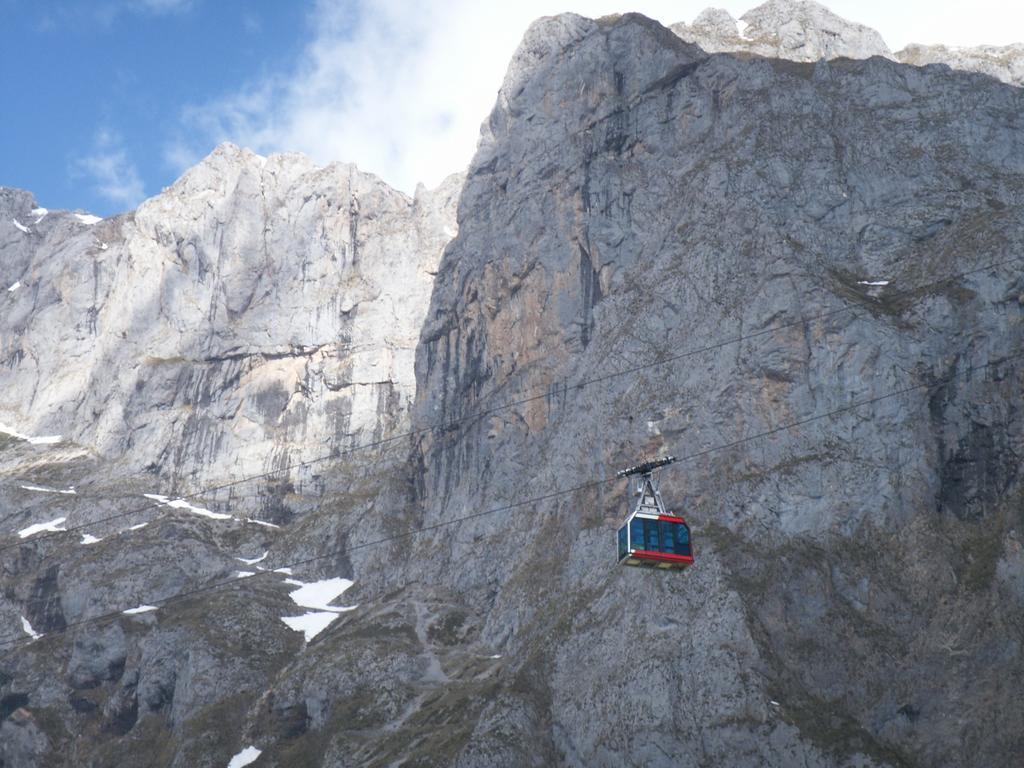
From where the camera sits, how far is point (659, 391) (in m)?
136

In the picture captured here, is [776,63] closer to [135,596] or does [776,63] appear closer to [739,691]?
[739,691]

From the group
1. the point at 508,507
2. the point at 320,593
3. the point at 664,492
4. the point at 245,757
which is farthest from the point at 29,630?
the point at 664,492

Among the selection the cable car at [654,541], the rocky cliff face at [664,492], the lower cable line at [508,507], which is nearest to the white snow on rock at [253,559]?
the rocky cliff face at [664,492]

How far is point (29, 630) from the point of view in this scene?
586ft

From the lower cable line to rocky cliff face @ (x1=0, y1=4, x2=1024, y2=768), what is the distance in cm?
50

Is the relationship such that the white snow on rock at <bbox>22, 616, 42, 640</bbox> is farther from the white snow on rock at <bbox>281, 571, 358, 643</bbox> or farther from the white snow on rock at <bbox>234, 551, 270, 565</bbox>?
the white snow on rock at <bbox>281, 571, 358, 643</bbox>

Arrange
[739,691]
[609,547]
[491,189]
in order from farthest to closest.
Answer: [491,189], [609,547], [739,691]

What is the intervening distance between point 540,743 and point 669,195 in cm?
7727

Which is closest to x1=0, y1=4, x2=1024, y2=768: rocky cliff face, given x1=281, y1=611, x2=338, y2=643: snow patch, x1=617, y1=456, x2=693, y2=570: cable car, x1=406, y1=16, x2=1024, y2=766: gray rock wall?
x1=406, y1=16, x2=1024, y2=766: gray rock wall

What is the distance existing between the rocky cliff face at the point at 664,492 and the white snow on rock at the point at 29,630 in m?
0.43

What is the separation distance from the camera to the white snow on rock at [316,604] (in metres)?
166

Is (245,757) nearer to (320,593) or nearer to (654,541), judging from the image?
(320,593)

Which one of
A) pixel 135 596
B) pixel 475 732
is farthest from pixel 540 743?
pixel 135 596

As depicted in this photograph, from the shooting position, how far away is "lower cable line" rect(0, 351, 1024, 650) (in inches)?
4769
